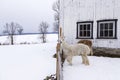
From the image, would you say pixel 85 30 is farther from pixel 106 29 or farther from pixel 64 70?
pixel 64 70

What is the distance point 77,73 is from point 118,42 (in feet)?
12.8

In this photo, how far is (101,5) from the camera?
12.3m

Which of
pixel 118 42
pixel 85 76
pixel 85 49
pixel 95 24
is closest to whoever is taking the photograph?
pixel 85 76

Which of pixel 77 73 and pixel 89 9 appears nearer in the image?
pixel 77 73

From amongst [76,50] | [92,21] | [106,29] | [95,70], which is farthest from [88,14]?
[95,70]

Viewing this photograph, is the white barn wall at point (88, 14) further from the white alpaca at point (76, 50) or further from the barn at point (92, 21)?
the white alpaca at point (76, 50)

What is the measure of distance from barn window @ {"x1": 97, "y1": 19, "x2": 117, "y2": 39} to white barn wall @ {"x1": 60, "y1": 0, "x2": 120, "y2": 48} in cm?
17

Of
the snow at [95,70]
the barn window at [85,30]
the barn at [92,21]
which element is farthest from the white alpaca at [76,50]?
the barn window at [85,30]

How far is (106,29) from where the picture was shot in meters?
12.3

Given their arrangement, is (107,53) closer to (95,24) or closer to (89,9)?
(95,24)

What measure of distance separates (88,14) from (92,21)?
1.47ft

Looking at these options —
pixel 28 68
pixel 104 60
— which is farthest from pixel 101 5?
pixel 28 68

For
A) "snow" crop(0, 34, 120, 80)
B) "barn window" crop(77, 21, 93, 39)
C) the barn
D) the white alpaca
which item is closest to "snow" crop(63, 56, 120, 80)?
"snow" crop(0, 34, 120, 80)

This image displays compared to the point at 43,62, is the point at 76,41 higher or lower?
higher
